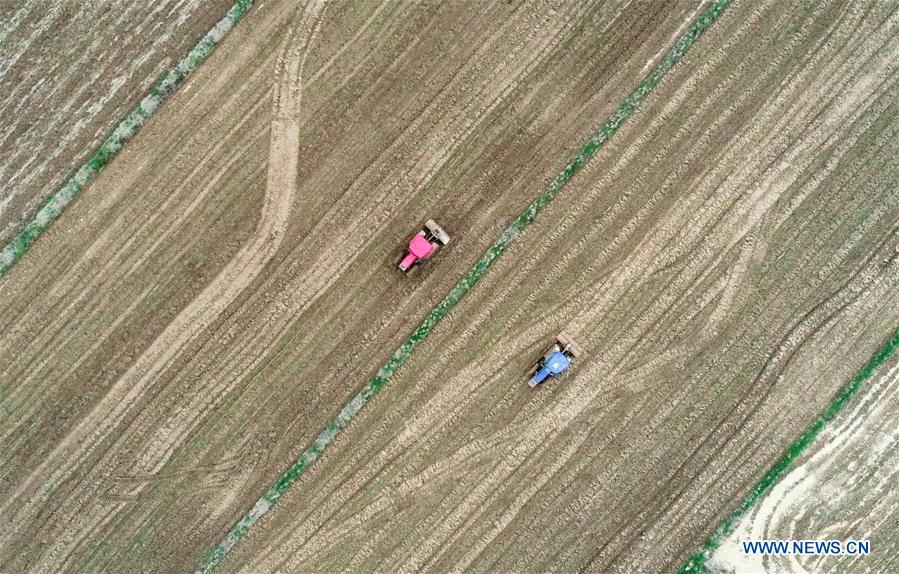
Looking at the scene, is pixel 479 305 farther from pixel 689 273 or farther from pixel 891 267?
pixel 891 267

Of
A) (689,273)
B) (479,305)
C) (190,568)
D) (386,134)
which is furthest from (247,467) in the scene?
(689,273)

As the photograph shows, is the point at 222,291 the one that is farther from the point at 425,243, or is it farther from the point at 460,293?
the point at 460,293

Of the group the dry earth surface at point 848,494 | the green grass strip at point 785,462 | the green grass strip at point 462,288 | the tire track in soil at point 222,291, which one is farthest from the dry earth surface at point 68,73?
the dry earth surface at point 848,494

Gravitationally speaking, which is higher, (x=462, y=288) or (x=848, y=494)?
(x=462, y=288)

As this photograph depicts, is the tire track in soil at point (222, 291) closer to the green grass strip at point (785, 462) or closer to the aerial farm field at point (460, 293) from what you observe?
the aerial farm field at point (460, 293)

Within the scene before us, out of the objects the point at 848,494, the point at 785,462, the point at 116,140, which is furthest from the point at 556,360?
the point at 116,140
